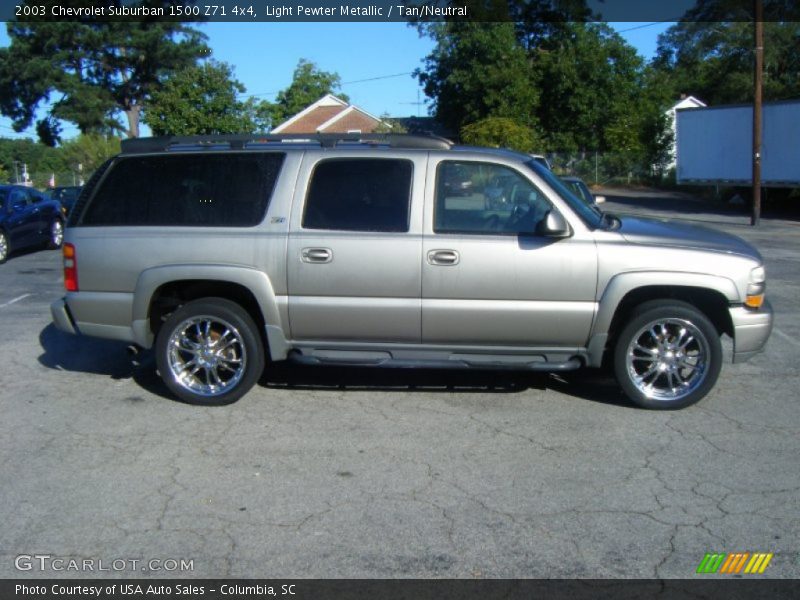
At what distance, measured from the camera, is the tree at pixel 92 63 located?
49.4 meters

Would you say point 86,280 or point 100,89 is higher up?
point 100,89

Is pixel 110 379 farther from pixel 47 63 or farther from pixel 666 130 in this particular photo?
pixel 47 63

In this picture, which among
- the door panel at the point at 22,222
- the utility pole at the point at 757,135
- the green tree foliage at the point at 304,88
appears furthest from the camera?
the green tree foliage at the point at 304,88

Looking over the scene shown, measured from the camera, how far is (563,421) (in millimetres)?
6297

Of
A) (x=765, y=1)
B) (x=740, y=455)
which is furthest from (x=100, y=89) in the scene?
(x=740, y=455)

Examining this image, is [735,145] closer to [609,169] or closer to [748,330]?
[609,169]

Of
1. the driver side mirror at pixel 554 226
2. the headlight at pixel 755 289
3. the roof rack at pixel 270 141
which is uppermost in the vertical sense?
the roof rack at pixel 270 141

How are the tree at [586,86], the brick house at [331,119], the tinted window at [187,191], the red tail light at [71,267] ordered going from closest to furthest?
1. the tinted window at [187,191]
2. the red tail light at [71,267]
3. the tree at [586,86]
4. the brick house at [331,119]

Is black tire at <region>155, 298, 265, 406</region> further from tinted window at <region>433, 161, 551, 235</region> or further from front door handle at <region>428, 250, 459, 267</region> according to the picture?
tinted window at <region>433, 161, 551, 235</region>

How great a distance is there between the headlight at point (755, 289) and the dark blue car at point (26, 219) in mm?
12699

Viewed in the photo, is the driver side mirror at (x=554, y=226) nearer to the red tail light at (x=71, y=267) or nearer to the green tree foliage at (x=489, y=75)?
the red tail light at (x=71, y=267)

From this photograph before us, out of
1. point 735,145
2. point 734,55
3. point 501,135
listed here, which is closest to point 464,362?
point 735,145

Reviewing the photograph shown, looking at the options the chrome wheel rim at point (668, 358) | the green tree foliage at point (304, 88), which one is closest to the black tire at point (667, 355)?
the chrome wheel rim at point (668, 358)

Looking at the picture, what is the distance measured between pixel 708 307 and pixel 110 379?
4.93 m
